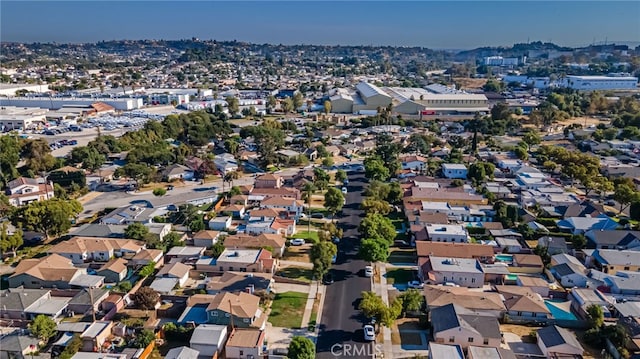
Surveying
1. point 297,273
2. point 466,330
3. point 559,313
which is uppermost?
point 466,330

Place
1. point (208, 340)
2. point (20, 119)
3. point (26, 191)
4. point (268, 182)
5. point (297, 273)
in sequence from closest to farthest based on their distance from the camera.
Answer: point (208, 340) → point (297, 273) → point (26, 191) → point (268, 182) → point (20, 119)

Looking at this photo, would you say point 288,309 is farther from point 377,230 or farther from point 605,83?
point 605,83

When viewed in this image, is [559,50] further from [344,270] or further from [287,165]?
[344,270]

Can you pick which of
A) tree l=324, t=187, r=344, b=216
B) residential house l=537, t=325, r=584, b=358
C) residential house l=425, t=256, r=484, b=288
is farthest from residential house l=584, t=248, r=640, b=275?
tree l=324, t=187, r=344, b=216

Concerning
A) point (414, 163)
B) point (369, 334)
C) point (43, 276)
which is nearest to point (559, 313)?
point (369, 334)

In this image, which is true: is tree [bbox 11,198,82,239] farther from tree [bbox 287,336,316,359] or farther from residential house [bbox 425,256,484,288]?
residential house [bbox 425,256,484,288]

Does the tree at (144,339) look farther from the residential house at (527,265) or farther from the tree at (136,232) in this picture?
the residential house at (527,265)

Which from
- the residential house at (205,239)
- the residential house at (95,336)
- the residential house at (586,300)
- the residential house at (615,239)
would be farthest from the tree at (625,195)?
the residential house at (95,336)
